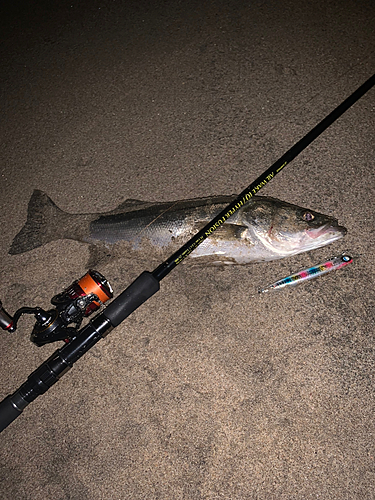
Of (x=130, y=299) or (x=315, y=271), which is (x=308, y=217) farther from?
(x=130, y=299)

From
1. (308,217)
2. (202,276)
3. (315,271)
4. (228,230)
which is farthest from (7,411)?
(308,217)

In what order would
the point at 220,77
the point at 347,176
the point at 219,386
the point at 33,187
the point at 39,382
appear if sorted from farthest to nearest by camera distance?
the point at 220,77, the point at 33,187, the point at 347,176, the point at 219,386, the point at 39,382

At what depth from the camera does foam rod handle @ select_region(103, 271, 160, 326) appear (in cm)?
196

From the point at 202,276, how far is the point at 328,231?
34.9 inches

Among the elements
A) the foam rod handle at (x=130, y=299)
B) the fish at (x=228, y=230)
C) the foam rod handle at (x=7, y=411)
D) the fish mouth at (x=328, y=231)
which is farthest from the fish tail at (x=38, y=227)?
the fish mouth at (x=328, y=231)

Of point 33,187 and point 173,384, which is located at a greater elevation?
point 33,187

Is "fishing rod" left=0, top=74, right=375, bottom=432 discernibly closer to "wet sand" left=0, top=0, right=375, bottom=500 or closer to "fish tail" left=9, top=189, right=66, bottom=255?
"wet sand" left=0, top=0, right=375, bottom=500

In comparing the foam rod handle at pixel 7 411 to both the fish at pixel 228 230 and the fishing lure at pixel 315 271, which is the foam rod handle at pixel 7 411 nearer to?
the fish at pixel 228 230

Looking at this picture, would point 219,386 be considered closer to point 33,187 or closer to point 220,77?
point 33,187

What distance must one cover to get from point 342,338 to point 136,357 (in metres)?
1.35

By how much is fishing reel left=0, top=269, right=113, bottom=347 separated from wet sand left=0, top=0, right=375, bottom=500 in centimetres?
38

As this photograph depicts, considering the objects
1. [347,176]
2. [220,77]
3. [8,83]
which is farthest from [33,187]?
[347,176]

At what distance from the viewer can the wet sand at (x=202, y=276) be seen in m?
2.13

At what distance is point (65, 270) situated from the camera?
263 cm
